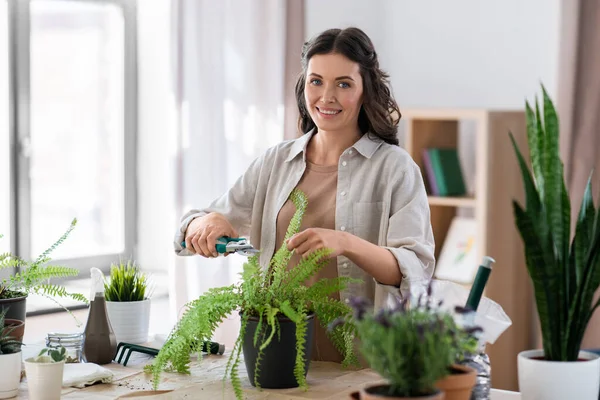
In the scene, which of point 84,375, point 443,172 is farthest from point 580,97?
point 84,375

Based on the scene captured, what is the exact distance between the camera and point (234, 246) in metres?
2.12

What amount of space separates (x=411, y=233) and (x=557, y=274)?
2.15 ft

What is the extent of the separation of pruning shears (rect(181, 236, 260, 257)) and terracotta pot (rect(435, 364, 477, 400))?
2.43 feet

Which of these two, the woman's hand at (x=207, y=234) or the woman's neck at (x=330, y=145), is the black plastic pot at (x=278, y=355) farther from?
the woman's neck at (x=330, y=145)

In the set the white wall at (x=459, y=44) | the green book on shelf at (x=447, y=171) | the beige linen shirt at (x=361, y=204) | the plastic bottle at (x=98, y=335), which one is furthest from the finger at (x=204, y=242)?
the white wall at (x=459, y=44)

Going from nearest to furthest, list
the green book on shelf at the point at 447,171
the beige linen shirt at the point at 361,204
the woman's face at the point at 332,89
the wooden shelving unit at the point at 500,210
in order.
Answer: the beige linen shirt at the point at 361,204
the woman's face at the point at 332,89
the wooden shelving unit at the point at 500,210
the green book on shelf at the point at 447,171

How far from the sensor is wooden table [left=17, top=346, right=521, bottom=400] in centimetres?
184

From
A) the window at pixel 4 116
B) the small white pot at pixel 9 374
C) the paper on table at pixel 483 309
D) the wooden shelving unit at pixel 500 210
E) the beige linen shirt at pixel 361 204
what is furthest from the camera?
the wooden shelving unit at pixel 500 210

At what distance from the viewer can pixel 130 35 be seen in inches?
161

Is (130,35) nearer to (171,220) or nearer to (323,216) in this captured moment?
(171,220)

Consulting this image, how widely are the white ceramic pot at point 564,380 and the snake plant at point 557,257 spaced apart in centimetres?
4

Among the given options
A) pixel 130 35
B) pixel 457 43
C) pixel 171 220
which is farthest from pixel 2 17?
pixel 457 43

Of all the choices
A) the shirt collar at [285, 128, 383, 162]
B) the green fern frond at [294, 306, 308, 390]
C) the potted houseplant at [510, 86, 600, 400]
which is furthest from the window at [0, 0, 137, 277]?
the potted houseplant at [510, 86, 600, 400]

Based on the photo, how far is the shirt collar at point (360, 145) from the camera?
2.40 m
